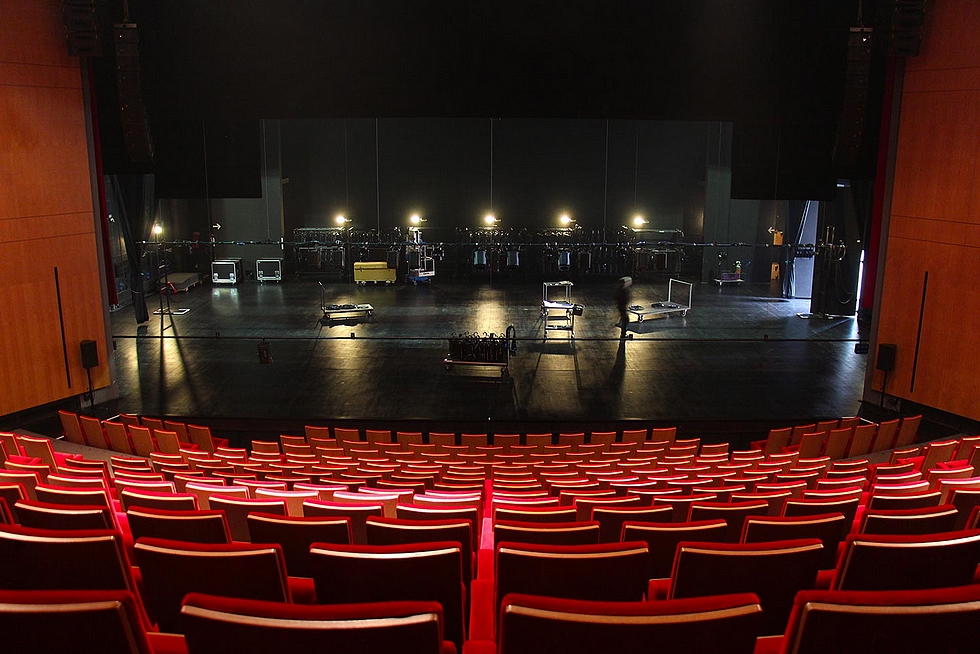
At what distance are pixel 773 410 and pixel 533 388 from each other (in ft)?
12.7

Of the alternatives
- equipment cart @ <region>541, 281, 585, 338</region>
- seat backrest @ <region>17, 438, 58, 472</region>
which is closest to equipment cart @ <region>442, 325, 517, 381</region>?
equipment cart @ <region>541, 281, 585, 338</region>

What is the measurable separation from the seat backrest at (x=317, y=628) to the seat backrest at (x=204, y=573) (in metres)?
0.58

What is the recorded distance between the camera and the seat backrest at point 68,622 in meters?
1.33

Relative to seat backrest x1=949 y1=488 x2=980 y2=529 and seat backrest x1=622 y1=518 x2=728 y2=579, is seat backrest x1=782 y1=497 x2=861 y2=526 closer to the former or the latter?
seat backrest x1=949 y1=488 x2=980 y2=529

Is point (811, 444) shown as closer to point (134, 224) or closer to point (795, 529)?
point (795, 529)

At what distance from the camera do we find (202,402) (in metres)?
12.0

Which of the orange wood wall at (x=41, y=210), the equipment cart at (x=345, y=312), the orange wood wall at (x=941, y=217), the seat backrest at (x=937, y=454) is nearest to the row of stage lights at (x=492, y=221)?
the equipment cart at (x=345, y=312)

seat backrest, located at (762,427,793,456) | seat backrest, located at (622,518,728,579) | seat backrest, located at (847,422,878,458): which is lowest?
seat backrest, located at (762,427,793,456)

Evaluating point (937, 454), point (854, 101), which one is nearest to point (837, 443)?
point (937, 454)

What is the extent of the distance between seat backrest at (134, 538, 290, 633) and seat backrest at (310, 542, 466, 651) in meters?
0.12

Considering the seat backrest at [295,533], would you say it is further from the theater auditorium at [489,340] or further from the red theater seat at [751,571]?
the red theater seat at [751,571]

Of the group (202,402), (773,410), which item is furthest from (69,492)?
(773,410)

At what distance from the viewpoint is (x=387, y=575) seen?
1980 millimetres

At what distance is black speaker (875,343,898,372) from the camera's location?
1206 cm
